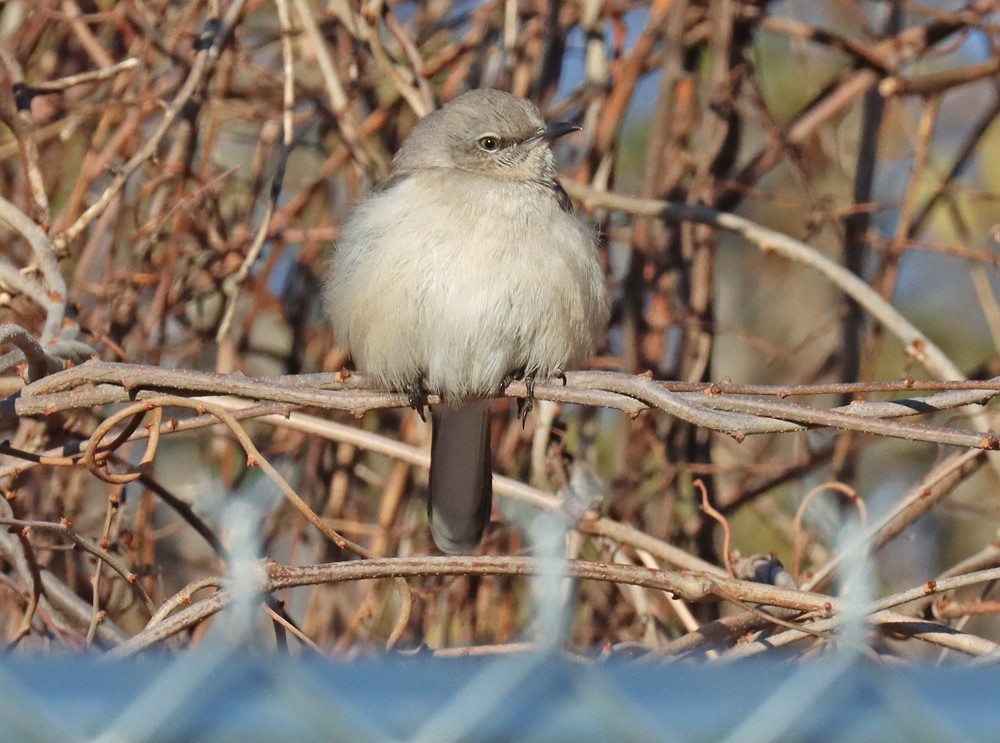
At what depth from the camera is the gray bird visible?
12.8ft

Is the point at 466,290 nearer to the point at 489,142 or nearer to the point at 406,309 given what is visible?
the point at 406,309

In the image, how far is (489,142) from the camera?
4.47m

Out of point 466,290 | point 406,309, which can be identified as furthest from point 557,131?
point 406,309

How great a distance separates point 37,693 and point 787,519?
174 inches

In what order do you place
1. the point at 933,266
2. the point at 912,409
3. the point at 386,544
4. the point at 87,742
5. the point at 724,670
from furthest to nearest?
the point at 933,266
the point at 386,544
the point at 912,409
the point at 724,670
the point at 87,742

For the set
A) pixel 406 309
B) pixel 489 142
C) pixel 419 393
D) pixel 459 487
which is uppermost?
pixel 489 142

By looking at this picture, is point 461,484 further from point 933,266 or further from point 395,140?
point 933,266

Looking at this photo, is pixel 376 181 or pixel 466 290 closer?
pixel 466 290

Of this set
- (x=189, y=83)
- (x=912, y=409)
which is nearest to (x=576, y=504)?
(x=912, y=409)

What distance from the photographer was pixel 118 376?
108 inches

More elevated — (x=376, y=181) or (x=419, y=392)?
(x=376, y=181)

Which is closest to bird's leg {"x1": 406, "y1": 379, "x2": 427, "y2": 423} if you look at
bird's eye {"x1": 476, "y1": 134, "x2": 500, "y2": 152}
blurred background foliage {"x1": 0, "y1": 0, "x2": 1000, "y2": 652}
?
blurred background foliage {"x1": 0, "y1": 0, "x2": 1000, "y2": 652}

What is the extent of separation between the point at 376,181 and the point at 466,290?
1278mm

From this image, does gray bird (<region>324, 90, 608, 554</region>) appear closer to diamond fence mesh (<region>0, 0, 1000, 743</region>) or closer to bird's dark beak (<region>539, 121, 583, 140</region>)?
bird's dark beak (<region>539, 121, 583, 140</region>)
